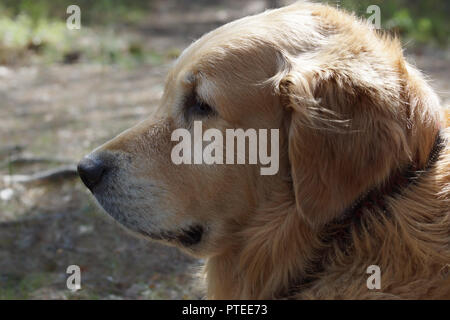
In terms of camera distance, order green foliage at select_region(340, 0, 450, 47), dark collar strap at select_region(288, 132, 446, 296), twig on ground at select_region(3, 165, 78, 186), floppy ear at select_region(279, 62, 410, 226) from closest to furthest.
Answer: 1. floppy ear at select_region(279, 62, 410, 226)
2. dark collar strap at select_region(288, 132, 446, 296)
3. twig on ground at select_region(3, 165, 78, 186)
4. green foliage at select_region(340, 0, 450, 47)

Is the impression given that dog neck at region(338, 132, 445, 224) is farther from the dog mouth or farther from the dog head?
the dog mouth

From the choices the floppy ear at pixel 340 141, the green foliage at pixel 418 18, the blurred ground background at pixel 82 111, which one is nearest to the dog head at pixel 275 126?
the floppy ear at pixel 340 141

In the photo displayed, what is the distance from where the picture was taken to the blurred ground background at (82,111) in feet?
15.6

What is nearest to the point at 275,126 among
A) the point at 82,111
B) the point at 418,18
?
the point at 82,111

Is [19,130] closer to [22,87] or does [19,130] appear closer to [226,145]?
[22,87]

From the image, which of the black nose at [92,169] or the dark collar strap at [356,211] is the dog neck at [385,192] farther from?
the black nose at [92,169]

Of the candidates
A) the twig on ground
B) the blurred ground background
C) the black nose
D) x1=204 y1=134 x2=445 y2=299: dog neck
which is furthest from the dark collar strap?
the twig on ground

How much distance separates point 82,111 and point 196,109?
579 cm

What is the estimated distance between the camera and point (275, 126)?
314 cm

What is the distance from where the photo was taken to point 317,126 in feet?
9.43

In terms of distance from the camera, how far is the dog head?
286 centimetres

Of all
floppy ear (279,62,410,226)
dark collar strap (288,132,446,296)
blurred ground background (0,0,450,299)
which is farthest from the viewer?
blurred ground background (0,0,450,299)

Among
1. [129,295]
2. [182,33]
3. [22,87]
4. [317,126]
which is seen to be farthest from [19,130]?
[182,33]

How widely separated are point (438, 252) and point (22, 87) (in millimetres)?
8599
